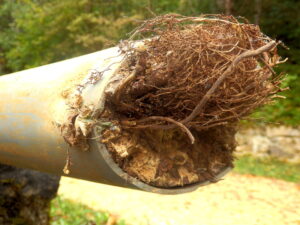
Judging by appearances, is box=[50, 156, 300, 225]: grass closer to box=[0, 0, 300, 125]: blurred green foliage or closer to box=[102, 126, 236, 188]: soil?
box=[0, 0, 300, 125]: blurred green foliage

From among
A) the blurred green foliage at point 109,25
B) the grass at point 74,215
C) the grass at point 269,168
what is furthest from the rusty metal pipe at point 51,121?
the blurred green foliage at point 109,25

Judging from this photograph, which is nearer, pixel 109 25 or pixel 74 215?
pixel 74 215

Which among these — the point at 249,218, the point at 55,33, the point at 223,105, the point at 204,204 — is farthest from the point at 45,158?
the point at 55,33

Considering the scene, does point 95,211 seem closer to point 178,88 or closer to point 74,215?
point 74,215

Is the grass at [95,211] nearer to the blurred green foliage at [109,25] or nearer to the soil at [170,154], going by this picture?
the blurred green foliage at [109,25]

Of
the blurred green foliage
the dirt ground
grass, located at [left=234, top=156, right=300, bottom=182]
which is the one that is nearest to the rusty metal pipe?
the dirt ground

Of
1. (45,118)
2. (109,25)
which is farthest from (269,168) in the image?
(45,118)
